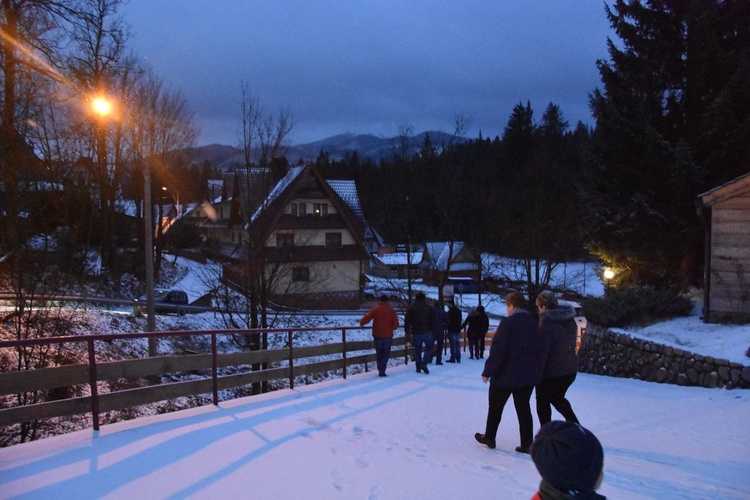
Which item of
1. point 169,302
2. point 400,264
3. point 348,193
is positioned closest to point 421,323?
point 169,302

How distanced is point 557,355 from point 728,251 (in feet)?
31.1

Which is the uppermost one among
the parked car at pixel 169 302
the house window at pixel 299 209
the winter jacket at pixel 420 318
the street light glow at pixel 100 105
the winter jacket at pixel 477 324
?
the street light glow at pixel 100 105

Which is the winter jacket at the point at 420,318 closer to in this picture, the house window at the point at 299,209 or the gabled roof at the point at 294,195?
the gabled roof at the point at 294,195

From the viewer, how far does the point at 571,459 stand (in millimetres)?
2111

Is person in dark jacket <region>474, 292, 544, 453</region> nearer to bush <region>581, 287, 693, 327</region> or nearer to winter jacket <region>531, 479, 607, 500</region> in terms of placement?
winter jacket <region>531, 479, 607, 500</region>

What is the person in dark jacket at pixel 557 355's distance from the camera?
17.8ft

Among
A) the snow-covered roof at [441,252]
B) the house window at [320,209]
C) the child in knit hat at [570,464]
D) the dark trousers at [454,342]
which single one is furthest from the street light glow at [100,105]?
the snow-covered roof at [441,252]

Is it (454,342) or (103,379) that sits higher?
(103,379)

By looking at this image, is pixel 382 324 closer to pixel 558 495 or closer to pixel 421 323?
pixel 421 323

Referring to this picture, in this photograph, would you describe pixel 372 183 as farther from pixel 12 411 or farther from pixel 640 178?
pixel 12 411

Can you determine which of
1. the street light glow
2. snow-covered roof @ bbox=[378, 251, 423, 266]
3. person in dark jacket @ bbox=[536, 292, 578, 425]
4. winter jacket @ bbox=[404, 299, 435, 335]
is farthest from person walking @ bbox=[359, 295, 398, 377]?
snow-covered roof @ bbox=[378, 251, 423, 266]

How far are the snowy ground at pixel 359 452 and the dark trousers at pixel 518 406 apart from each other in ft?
0.91

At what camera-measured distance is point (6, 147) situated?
1226cm

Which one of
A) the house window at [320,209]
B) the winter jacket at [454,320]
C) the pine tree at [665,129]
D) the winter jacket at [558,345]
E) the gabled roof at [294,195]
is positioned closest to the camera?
the winter jacket at [558,345]
